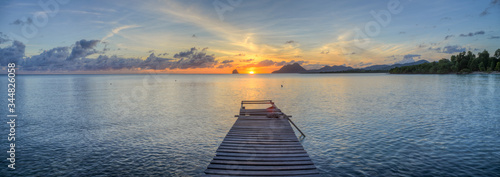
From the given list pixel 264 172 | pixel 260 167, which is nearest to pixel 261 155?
pixel 260 167

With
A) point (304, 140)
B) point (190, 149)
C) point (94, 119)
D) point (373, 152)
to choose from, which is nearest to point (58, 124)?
point (94, 119)

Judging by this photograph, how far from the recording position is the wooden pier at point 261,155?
11742 millimetres

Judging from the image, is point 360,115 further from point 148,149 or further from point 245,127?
point 148,149

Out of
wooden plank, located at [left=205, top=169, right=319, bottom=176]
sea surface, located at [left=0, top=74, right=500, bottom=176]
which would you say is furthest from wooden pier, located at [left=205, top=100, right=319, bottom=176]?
sea surface, located at [left=0, top=74, right=500, bottom=176]

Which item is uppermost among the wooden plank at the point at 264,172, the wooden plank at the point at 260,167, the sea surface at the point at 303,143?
the wooden plank at the point at 260,167

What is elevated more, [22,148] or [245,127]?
[245,127]

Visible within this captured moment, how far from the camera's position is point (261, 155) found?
13.9 meters

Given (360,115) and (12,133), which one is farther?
(360,115)

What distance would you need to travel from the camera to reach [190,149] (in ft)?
65.5

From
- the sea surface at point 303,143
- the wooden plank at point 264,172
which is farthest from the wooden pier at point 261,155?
the sea surface at point 303,143

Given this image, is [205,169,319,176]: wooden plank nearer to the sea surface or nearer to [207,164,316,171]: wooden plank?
[207,164,316,171]: wooden plank

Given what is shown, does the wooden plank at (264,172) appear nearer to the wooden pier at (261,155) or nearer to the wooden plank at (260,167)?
the wooden pier at (261,155)

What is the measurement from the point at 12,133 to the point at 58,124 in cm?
508

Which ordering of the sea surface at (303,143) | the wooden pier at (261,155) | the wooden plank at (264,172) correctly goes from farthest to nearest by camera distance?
the sea surface at (303,143), the wooden pier at (261,155), the wooden plank at (264,172)
